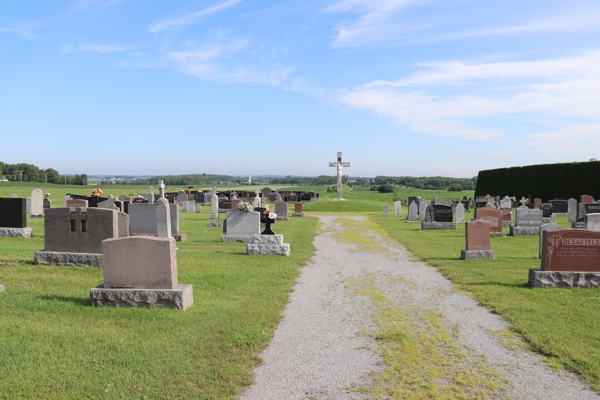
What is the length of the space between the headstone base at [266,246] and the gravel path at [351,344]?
3.05 m

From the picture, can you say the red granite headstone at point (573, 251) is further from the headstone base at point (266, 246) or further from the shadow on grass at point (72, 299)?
the shadow on grass at point (72, 299)

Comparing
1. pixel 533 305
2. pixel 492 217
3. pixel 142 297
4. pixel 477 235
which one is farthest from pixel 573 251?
pixel 492 217

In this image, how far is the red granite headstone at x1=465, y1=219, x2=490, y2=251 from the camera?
13969 mm

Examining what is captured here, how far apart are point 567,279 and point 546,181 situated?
123 feet

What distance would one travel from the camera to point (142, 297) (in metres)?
7.79

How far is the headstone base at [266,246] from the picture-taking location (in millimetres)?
14617

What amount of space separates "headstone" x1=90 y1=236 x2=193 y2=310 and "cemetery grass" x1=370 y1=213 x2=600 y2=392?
541cm

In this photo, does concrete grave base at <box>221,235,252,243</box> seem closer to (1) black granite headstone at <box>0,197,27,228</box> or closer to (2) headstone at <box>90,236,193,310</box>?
(1) black granite headstone at <box>0,197,27,228</box>

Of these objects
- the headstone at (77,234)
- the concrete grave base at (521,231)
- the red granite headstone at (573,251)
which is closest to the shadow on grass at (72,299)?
the headstone at (77,234)

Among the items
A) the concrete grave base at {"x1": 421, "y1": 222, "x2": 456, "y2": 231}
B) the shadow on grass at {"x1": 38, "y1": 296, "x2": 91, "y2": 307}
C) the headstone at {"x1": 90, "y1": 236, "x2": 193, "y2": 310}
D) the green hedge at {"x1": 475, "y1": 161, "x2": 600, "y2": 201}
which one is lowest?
the shadow on grass at {"x1": 38, "y1": 296, "x2": 91, "y2": 307}

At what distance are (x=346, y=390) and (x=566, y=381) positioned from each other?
260 centimetres

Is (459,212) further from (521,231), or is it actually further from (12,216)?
(12,216)

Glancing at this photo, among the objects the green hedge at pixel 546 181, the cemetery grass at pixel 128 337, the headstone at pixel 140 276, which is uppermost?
the green hedge at pixel 546 181

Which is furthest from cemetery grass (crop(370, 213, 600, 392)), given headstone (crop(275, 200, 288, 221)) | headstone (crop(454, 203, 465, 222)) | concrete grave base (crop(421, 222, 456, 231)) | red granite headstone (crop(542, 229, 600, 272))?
headstone (crop(275, 200, 288, 221))
